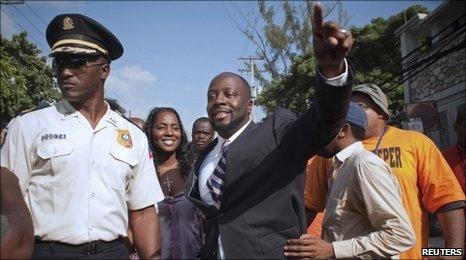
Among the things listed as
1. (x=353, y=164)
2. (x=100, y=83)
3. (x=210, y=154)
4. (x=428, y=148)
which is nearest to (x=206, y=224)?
(x=210, y=154)

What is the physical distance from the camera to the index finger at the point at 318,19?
1.57 metres

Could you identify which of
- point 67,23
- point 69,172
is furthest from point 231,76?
point 69,172

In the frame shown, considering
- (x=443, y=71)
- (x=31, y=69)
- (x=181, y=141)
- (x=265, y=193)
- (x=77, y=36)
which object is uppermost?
(x=31, y=69)

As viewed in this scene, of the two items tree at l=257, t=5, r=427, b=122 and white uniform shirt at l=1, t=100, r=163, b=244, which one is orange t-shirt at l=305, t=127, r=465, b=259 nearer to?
white uniform shirt at l=1, t=100, r=163, b=244

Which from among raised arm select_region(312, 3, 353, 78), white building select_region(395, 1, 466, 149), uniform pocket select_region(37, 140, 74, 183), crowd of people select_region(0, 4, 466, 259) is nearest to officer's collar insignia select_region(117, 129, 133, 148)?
crowd of people select_region(0, 4, 466, 259)

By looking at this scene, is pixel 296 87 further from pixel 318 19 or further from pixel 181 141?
pixel 318 19

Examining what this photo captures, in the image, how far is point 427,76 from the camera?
12.1 metres

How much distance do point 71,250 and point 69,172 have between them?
1.32ft

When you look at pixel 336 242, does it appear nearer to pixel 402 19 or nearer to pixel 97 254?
pixel 97 254

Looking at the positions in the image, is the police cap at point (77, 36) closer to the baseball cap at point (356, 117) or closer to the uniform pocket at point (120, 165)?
the uniform pocket at point (120, 165)

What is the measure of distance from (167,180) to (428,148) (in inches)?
91.7

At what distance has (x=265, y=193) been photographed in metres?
2.19

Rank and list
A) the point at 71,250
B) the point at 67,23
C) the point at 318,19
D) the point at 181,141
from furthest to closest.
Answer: the point at 181,141 → the point at 67,23 → the point at 71,250 → the point at 318,19

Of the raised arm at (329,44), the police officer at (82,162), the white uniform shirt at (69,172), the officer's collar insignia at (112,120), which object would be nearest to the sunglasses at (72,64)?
the police officer at (82,162)
